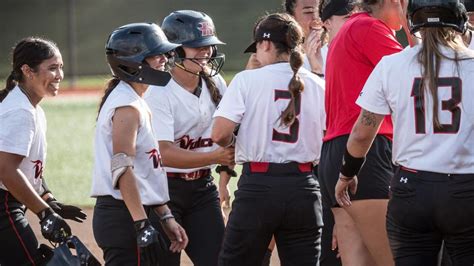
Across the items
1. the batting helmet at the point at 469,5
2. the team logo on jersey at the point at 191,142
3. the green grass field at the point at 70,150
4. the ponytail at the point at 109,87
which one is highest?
the batting helmet at the point at 469,5

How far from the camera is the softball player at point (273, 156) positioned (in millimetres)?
5281

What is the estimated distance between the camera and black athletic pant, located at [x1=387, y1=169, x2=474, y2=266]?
4.40m

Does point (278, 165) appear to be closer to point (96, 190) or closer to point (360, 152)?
point (360, 152)

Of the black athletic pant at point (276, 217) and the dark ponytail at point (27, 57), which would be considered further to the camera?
the dark ponytail at point (27, 57)

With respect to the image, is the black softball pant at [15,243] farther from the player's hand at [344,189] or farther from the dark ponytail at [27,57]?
the player's hand at [344,189]

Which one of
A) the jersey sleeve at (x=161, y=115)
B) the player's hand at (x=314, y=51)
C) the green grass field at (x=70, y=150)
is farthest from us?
the green grass field at (x=70, y=150)

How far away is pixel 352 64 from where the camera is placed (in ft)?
18.0

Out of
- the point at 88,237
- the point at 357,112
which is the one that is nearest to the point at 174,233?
the point at 357,112

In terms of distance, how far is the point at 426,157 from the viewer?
450cm

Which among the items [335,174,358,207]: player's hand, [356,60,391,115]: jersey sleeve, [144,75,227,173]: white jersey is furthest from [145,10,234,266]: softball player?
[356,60,391,115]: jersey sleeve

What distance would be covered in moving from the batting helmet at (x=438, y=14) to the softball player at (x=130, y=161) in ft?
4.48

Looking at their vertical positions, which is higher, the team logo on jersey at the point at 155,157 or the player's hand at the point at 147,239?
the team logo on jersey at the point at 155,157

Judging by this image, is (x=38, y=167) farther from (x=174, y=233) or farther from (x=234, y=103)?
(x=234, y=103)

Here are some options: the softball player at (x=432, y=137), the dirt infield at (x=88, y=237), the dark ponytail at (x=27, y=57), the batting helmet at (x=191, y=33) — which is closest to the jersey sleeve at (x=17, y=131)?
the dark ponytail at (x=27, y=57)
